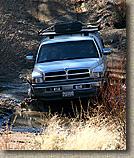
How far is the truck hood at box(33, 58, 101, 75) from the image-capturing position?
7.73 meters

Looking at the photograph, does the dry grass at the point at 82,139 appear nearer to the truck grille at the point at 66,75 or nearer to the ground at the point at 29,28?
the ground at the point at 29,28

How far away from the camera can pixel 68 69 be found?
7699 millimetres

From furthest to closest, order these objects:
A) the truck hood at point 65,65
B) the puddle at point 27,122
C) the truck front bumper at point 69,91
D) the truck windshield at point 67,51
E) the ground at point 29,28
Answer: the ground at point 29,28 → the truck windshield at point 67,51 → the truck hood at point 65,65 → the truck front bumper at point 69,91 → the puddle at point 27,122

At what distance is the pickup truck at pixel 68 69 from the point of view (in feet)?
25.0

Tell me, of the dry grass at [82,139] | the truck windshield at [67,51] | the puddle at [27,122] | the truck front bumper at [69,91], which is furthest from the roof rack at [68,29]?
the dry grass at [82,139]

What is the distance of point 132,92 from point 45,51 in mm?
3354

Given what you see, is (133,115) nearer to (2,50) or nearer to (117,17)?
(2,50)

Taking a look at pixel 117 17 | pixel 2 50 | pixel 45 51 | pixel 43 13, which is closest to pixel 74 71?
pixel 45 51

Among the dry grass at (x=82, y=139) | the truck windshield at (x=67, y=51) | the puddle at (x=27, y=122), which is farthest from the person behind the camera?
the truck windshield at (x=67, y=51)

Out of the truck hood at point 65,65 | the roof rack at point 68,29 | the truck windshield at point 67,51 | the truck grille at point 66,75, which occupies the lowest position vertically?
the truck grille at point 66,75

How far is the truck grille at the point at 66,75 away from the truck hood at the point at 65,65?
7 cm

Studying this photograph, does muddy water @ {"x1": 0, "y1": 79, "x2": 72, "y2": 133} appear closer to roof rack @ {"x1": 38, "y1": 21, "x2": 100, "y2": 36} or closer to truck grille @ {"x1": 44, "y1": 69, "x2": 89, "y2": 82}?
truck grille @ {"x1": 44, "y1": 69, "x2": 89, "y2": 82}

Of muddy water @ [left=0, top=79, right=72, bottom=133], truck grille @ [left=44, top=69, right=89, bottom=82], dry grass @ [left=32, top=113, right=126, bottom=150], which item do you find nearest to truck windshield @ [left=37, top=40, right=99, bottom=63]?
truck grille @ [left=44, top=69, right=89, bottom=82]

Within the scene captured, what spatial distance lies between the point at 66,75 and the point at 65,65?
253 millimetres
